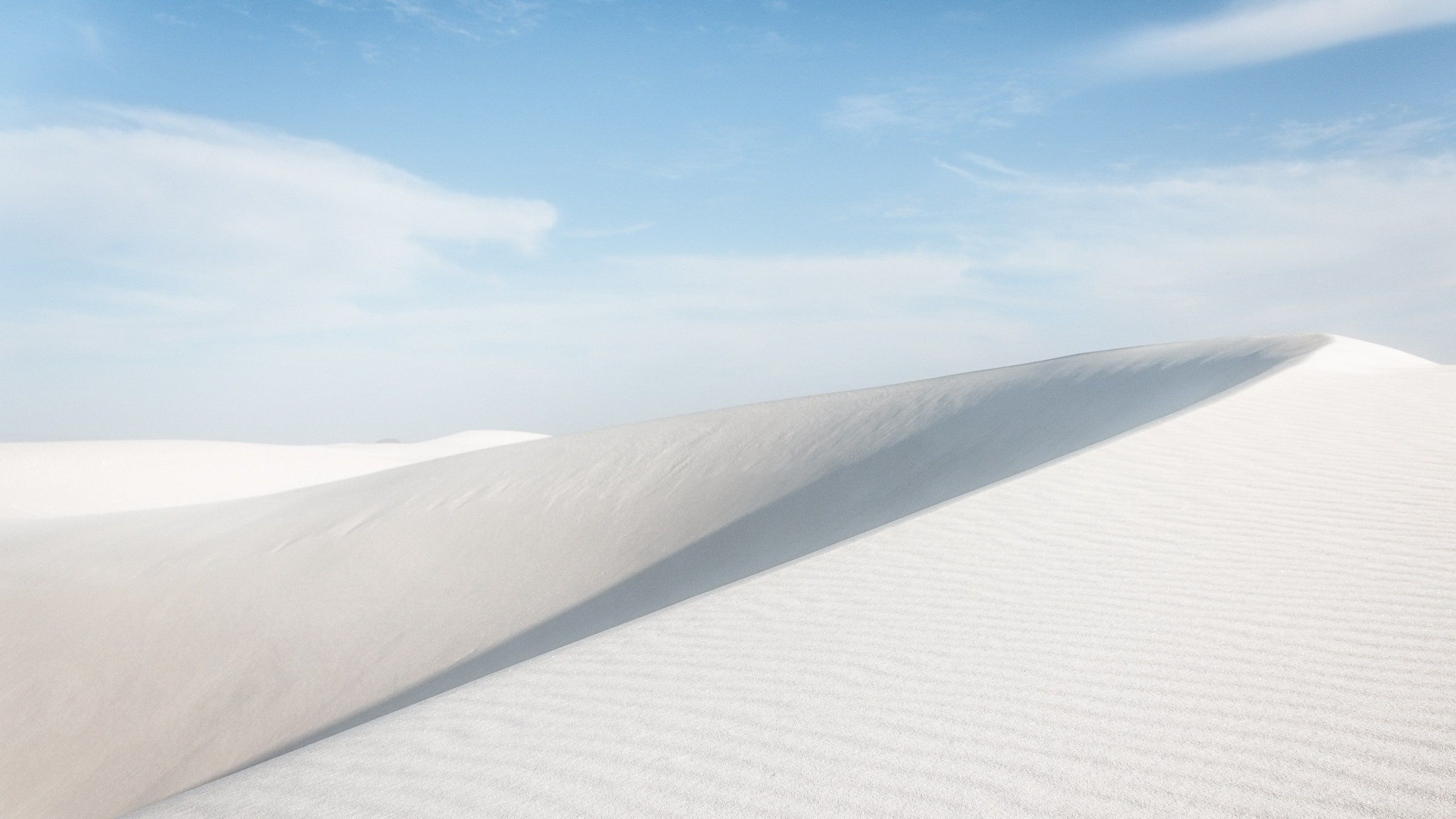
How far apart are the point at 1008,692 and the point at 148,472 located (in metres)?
27.6

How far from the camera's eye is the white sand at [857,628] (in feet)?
9.00

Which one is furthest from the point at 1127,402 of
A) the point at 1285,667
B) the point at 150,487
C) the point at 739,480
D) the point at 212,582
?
the point at 150,487

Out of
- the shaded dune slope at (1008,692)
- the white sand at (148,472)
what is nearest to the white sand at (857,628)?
the shaded dune slope at (1008,692)

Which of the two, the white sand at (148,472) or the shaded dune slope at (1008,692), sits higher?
the white sand at (148,472)

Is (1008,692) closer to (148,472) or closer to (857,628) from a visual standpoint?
(857,628)

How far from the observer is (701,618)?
4.61 meters

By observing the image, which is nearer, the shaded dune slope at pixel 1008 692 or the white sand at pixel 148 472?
the shaded dune slope at pixel 1008 692

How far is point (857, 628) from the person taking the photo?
412 cm

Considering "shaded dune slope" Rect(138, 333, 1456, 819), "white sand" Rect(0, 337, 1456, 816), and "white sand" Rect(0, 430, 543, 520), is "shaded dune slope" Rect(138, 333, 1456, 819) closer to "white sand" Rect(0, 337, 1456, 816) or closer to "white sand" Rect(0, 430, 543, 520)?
"white sand" Rect(0, 337, 1456, 816)

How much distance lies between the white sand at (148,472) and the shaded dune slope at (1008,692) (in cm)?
1862

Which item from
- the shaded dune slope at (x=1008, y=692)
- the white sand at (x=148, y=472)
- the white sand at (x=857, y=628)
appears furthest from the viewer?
the white sand at (x=148, y=472)

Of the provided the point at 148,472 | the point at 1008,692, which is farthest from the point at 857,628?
the point at 148,472

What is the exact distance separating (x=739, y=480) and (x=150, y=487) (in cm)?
1885

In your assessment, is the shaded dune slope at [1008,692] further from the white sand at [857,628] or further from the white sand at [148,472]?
the white sand at [148,472]
